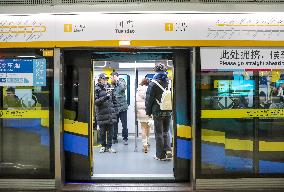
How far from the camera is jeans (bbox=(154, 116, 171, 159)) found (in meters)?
7.98

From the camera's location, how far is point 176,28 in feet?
20.1

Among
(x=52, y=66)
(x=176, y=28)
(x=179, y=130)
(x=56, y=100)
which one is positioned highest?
(x=176, y=28)

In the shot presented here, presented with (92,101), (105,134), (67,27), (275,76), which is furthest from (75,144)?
(275,76)

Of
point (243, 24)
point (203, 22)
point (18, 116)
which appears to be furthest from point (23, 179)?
point (243, 24)

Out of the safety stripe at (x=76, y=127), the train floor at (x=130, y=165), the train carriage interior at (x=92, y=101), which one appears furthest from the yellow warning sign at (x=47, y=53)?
the train floor at (x=130, y=165)

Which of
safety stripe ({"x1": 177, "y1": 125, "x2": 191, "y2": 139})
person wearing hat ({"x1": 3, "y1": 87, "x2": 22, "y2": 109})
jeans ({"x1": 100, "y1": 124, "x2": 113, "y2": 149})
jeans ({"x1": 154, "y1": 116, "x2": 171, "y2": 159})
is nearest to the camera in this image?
person wearing hat ({"x1": 3, "y1": 87, "x2": 22, "y2": 109})

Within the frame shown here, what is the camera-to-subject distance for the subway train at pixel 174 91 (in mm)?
6152

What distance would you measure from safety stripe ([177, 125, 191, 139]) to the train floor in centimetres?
71

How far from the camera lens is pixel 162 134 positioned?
316 inches

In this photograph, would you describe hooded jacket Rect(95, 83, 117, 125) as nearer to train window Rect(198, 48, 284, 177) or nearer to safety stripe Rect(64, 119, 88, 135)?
safety stripe Rect(64, 119, 88, 135)

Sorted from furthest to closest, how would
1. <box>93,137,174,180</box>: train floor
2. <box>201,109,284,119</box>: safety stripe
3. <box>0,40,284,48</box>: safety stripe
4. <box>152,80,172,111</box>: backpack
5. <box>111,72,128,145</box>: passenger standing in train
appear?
<box>111,72,128,145</box>: passenger standing in train, <box>152,80,172,111</box>: backpack, <box>93,137,174,180</box>: train floor, <box>201,109,284,119</box>: safety stripe, <box>0,40,284,48</box>: safety stripe

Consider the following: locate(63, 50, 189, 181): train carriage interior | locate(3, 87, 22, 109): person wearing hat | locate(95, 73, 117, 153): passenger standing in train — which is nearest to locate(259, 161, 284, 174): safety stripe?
locate(63, 50, 189, 181): train carriage interior

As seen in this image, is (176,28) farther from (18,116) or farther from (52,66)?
(18,116)

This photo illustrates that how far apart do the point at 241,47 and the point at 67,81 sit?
2701 millimetres
